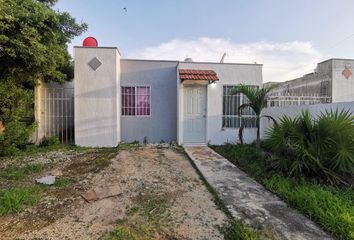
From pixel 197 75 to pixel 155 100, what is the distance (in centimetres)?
206

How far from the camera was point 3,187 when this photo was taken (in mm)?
4406

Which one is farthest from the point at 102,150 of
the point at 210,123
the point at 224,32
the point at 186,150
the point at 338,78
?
the point at 338,78

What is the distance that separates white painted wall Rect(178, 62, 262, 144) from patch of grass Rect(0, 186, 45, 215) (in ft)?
17.8

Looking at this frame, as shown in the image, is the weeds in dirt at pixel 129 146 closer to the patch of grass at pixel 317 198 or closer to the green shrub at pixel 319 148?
the patch of grass at pixel 317 198

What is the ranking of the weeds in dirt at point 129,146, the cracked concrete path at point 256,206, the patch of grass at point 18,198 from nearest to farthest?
the cracked concrete path at point 256,206 → the patch of grass at point 18,198 → the weeds in dirt at point 129,146

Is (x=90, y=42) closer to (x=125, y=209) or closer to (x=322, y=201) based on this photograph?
(x=125, y=209)

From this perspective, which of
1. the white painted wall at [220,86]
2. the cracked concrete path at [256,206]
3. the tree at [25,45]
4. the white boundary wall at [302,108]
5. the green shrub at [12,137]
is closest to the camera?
the cracked concrete path at [256,206]

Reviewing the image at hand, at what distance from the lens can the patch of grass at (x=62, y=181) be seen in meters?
4.55

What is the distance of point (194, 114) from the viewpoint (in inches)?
354

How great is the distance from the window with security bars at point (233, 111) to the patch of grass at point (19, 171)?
650 cm

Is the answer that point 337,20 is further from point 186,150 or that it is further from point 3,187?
point 3,187

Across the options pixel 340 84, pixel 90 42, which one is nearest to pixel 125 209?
pixel 90 42

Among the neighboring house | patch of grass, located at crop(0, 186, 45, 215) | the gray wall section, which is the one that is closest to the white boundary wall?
the neighboring house

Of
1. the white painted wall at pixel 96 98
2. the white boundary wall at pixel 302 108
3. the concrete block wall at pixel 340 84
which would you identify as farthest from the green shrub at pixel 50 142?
the concrete block wall at pixel 340 84
